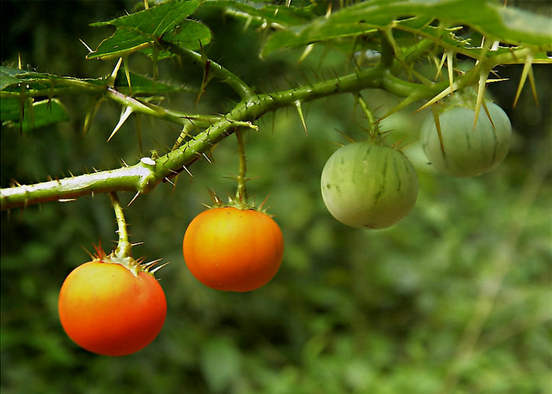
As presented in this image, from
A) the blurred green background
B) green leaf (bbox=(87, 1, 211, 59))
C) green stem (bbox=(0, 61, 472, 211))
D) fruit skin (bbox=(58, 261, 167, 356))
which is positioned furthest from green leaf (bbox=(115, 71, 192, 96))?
the blurred green background

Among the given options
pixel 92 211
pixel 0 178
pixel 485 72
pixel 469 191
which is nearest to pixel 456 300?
pixel 469 191

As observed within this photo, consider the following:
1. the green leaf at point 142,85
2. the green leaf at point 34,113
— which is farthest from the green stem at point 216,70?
the green leaf at point 34,113

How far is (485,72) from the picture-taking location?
0.63 m

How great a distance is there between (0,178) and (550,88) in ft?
15.0

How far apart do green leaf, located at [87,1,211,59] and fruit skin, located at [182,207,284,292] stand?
0.23 meters

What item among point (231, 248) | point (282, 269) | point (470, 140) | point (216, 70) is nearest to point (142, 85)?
point (216, 70)

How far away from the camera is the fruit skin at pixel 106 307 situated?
0.65m

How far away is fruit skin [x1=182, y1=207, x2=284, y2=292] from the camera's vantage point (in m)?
0.73

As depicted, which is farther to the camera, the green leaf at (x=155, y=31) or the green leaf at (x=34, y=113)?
the green leaf at (x=34, y=113)

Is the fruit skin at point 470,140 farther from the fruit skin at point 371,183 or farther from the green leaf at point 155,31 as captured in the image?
the green leaf at point 155,31

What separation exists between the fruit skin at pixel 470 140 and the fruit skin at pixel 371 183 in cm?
12

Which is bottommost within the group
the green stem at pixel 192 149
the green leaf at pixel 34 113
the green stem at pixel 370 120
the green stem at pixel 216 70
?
the green leaf at pixel 34 113

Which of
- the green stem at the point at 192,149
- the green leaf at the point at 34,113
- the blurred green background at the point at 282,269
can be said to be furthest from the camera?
the blurred green background at the point at 282,269

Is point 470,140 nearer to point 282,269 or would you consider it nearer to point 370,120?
point 370,120
